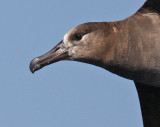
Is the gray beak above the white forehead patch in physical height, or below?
below

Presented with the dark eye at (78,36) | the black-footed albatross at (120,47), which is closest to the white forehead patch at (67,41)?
the black-footed albatross at (120,47)

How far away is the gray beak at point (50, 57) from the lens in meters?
8.51

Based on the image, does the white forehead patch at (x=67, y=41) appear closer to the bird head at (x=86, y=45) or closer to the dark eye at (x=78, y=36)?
the bird head at (x=86, y=45)

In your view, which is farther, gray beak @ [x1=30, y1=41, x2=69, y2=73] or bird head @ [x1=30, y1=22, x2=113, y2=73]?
gray beak @ [x1=30, y1=41, x2=69, y2=73]

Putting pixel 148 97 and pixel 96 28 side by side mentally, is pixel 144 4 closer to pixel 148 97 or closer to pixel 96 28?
pixel 96 28

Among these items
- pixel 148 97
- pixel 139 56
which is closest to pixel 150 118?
pixel 148 97

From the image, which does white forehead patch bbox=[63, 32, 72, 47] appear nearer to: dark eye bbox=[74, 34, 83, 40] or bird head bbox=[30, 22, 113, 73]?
bird head bbox=[30, 22, 113, 73]

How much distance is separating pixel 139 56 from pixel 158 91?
73.9 inches

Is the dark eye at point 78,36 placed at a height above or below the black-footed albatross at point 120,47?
above

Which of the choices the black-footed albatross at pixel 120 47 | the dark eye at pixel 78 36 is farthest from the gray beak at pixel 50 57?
the dark eye at pixel 78 36

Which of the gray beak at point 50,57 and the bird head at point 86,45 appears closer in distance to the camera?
the bird head at point 86,45

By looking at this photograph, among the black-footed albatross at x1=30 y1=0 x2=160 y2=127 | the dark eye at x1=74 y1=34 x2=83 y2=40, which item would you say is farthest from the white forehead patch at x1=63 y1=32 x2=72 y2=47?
the dark eye at x1=74 y1=34 x2=83 y2=40

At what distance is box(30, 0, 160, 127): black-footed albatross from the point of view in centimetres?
842

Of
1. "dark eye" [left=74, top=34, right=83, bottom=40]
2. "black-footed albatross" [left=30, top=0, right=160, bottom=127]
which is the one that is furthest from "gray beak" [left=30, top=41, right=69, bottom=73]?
"dark eye" [left=74, top=34, right=83, bottom=40]
